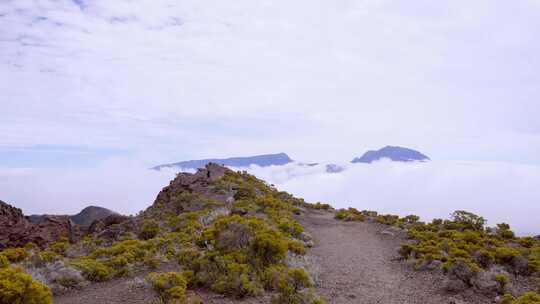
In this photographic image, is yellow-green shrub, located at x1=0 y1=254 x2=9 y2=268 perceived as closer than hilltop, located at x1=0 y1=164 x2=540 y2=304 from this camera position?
No

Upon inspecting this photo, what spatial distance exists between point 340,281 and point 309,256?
3.47 m

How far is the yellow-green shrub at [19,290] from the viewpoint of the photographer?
8195 mm

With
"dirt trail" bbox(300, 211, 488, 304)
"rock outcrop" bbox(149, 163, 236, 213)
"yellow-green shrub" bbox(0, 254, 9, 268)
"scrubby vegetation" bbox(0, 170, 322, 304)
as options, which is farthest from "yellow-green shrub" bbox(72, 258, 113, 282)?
"rock outcrop" bbox(149, 163, 236, 213)

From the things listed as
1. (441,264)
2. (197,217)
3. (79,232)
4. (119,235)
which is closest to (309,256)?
(441,264)

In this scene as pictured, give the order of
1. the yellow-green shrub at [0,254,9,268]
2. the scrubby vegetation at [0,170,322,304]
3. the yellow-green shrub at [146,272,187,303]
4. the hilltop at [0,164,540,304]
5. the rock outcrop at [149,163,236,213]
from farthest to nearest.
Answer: the rock outcrop at [149,163,236,213]
the yellow-green shrub at [0,254,9,268]
the hilltop at [0,164,540,304]
the scrubby vegetation at [0,170,322,304]
the yellow-green shrub at [146,272,187,303]

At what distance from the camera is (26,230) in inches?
965

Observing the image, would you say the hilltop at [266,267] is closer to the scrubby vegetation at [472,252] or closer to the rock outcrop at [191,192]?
the scrubby vegetation at [472,252]

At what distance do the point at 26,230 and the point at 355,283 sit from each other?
18649 mm

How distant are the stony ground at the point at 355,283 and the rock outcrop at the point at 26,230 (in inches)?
520

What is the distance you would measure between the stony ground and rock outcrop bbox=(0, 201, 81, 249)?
1321cm

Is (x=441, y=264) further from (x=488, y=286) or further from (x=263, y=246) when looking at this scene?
(x=263, y=246)

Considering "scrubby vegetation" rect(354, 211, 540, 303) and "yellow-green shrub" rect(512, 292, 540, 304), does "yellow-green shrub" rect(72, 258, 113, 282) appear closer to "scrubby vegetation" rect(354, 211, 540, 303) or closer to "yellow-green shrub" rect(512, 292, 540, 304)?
"scrubby vegetation" rect(354, 211, 540, 303)

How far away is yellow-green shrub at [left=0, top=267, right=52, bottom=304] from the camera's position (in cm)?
Answer: 820

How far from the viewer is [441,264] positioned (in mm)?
15742
